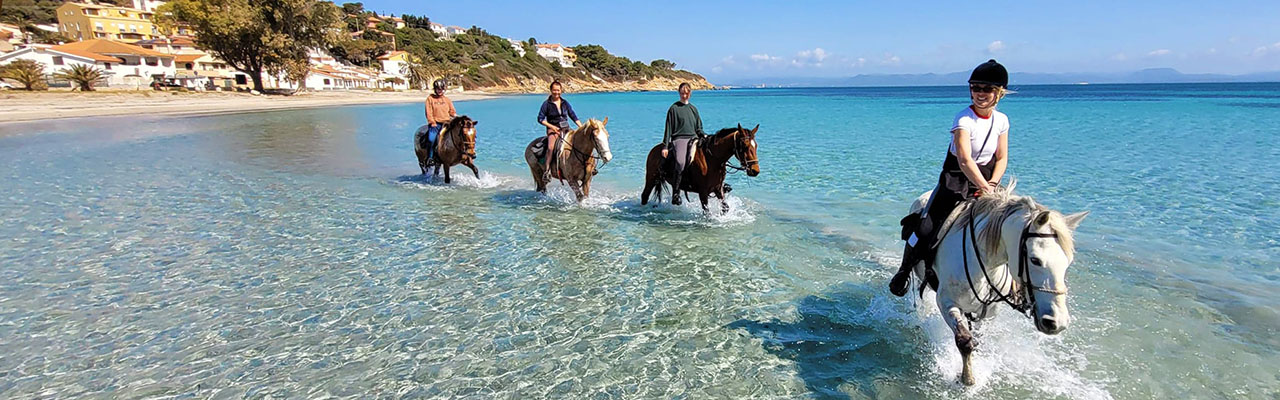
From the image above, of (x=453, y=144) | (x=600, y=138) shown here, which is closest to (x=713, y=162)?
(x=600, y=138)

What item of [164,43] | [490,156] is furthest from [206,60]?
[490,156]

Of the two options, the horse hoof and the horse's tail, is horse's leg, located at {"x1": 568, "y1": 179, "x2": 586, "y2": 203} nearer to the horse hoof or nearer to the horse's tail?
the horse's tail

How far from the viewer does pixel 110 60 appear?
58312 mm

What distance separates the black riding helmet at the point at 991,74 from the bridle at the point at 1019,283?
0.83 m

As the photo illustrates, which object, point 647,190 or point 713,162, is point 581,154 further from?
point 713,162

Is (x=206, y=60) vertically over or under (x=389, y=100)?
over

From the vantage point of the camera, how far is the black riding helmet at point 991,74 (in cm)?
384

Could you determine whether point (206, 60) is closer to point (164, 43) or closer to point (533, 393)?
point (164, 43)

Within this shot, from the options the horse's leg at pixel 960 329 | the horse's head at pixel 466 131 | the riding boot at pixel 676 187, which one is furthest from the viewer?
the horse's head at pixel 466 131

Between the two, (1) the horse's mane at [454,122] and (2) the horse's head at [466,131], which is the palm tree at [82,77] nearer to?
(1) the horse's mane at [454,122]

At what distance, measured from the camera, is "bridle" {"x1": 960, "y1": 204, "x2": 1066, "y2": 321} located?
3279 mm

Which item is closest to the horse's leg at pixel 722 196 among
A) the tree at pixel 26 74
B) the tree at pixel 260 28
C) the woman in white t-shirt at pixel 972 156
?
the woman in white t-shirt at pixel 972 156

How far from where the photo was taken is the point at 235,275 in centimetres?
695

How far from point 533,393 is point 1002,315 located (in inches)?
176
